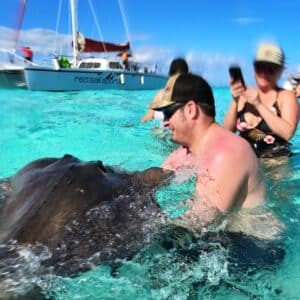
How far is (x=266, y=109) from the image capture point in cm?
508

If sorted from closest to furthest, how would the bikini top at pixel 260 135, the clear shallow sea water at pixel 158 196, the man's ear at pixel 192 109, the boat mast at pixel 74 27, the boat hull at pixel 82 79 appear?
the clear shallow sea water at pixel 158 196, the man's ear at pixel 192 109, the bikini top at pixel 260 135, the boat hull at pixel 82 79, the boat mast at pixel 74 27

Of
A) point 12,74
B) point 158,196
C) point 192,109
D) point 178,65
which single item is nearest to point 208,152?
point 192,109

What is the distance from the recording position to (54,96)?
69.8ft

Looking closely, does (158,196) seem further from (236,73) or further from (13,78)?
(13,78)

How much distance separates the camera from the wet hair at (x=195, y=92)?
11.1ft

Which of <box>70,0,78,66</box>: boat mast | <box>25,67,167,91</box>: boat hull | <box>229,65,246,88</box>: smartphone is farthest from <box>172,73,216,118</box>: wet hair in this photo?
<box>70,0,78,66</box>: boat mast

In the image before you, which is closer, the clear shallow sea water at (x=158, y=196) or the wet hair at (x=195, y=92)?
the clear shallow sea water at (x=158, y=196)

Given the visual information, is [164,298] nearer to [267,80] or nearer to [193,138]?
[193,138]

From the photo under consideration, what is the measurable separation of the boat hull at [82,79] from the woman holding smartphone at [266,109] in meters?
18.8

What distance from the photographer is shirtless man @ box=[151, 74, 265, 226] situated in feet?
10.6

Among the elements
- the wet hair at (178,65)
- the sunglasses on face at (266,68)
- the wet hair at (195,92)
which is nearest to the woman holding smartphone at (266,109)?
the sunglasses on face at (266,68)

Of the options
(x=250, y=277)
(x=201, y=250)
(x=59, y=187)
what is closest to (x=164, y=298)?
(x=201, y=250)

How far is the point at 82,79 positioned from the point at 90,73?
60 centimetres

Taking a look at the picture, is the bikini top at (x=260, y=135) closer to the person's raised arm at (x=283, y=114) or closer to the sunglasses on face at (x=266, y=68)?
the person's raised arm at (x=283, y=114)
